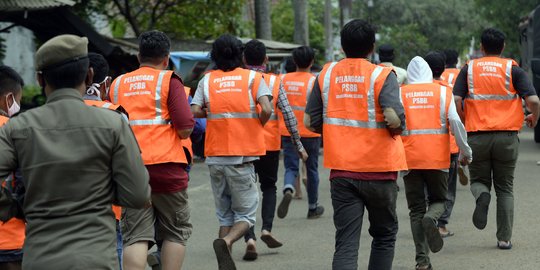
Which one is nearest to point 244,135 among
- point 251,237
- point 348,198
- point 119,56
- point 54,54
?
point 251,237

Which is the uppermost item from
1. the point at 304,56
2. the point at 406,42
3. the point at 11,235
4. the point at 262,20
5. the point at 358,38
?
the point at 358,38

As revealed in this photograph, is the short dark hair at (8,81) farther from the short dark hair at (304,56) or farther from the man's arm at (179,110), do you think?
the short dark hair at (304,56)

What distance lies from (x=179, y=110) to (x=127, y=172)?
100 inches

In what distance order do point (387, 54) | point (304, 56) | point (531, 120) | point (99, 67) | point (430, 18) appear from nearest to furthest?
point (99, 67) → point (531, 120) → point (387, 54) → point (304, 56) → point (430, 18)

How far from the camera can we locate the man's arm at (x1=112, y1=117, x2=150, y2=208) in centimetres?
449

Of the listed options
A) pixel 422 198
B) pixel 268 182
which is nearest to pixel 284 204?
pixel 268 182

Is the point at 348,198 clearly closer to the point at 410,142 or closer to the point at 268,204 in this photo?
the point at 410,142

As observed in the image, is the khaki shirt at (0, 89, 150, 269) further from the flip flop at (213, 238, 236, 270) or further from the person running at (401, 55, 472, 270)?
the person running at (401, 55, 472, 270)

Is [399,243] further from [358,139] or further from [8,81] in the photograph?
[8,81]

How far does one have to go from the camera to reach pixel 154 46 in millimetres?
7133

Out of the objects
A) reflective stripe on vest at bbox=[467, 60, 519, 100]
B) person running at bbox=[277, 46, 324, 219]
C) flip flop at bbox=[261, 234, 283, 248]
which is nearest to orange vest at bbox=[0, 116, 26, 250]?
flip flop at bbox=[261, 234, 283, 248]

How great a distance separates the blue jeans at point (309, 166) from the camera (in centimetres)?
1187

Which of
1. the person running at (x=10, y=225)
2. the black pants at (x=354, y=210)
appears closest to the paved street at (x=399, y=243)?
the black pants at (x=354, y=210)

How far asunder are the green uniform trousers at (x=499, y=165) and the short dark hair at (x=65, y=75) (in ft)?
17.9
